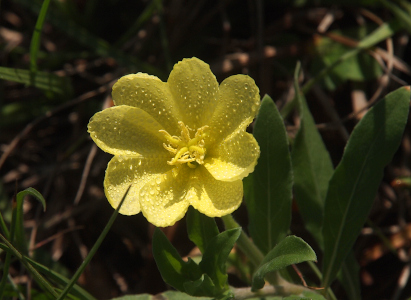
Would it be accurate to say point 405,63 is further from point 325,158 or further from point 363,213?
point 363,213

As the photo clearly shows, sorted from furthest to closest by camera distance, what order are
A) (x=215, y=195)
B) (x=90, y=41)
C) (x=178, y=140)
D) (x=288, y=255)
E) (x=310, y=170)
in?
(x=90, y=41), (x=310, y=170), (x=178, y=140), (x=215, y=195), (x=288, y=255)

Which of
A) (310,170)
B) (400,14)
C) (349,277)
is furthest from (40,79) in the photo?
(400,14)

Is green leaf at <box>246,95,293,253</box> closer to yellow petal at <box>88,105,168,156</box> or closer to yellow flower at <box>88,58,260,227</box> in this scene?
yellow flower at <box>88,58,260,227</box>

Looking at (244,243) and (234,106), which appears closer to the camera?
(234,106)

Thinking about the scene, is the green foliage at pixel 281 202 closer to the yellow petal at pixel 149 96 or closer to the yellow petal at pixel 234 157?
the yellow petal at pixel 234 157

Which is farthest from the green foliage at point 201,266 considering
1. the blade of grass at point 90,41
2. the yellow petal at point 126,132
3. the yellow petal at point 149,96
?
the blade of grass at point 90,41

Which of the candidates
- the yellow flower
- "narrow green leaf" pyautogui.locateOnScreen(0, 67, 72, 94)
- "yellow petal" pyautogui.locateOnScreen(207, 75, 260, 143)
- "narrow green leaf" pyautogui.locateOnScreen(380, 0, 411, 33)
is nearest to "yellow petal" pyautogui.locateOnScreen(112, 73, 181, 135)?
the yellow flower

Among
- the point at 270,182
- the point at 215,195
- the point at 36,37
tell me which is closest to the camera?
the point at 215,195

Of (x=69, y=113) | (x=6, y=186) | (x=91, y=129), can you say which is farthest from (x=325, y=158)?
(x=6, y=186)

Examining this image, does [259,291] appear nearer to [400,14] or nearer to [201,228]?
[201,228]
